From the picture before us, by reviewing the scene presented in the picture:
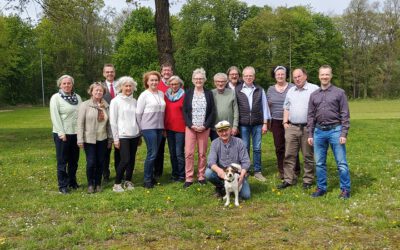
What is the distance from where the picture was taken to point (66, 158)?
816cm

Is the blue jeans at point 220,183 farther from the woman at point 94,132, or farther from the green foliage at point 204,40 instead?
the green foliage at point 204,40

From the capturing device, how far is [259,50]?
61594 mm

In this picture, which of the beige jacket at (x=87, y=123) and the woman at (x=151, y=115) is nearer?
the beige jacket at (x=87, y=123)

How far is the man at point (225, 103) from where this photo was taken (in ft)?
27.0

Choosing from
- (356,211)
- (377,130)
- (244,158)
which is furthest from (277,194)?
(377,130)

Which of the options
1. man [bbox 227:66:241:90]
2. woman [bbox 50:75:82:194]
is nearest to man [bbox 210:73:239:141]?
man [bbox 227:66:241:90]

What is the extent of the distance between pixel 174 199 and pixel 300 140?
8.58 ft

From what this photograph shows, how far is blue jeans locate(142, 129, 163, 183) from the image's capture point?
8.21 m

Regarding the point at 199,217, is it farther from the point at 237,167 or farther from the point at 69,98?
the point at 69,98

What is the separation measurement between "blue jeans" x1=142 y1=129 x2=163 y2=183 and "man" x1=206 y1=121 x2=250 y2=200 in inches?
52.9

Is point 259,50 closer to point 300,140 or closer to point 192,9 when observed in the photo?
point 192,9

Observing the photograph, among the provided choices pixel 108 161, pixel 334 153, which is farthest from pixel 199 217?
pixel 108 161

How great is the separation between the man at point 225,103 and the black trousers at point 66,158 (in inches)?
113

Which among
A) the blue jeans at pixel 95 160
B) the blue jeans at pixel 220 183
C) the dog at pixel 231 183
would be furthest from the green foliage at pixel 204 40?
the dog at pixel 231 183
